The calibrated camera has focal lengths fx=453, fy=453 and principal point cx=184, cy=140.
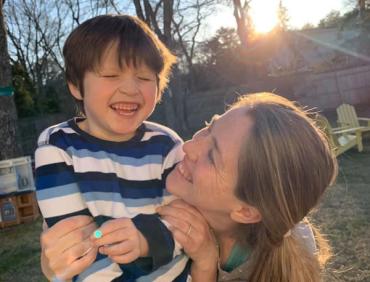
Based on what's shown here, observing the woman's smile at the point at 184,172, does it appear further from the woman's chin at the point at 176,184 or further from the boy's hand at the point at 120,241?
the boy's hand at the point at 120,241

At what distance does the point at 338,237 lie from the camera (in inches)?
194

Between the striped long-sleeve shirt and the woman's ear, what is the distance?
0.22 metres

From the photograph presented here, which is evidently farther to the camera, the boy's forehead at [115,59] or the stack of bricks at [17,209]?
the stack of bricks at [17,209]

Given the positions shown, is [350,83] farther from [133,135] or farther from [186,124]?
[133,135]

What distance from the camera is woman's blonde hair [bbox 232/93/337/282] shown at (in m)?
1.34

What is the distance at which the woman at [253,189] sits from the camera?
1.35 m

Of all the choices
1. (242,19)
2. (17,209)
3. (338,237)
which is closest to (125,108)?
(338,237)

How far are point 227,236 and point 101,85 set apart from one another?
69cm

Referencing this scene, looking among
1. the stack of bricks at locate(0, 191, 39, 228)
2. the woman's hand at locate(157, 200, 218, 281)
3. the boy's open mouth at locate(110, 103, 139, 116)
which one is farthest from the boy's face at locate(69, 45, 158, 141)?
the stack of bricks at locate(0, 191, 39, 228)

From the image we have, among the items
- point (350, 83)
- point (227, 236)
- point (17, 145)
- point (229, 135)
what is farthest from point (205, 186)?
point (350, 83)

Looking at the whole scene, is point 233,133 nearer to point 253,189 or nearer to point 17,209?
point 253,189

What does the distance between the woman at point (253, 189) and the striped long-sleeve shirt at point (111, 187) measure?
0.30 ft

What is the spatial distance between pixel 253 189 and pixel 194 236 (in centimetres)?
24

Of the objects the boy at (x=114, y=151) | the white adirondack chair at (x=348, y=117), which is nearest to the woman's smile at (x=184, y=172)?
the boy at (x=114, y=151)
